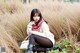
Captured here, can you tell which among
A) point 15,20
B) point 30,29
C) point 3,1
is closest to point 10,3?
point 3,1

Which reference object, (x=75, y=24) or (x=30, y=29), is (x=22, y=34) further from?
(x=75, y=24)

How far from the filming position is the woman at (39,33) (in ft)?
17.1

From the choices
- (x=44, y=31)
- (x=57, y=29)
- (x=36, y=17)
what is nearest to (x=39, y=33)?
(x=44, y=31)

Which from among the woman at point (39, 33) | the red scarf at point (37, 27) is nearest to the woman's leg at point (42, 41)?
the woman at point (39, 33)

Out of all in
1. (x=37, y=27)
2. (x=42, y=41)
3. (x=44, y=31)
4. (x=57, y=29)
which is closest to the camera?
(x=42, y=41)

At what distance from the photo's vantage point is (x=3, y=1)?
10.4m

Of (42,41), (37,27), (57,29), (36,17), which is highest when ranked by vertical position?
(36,17)

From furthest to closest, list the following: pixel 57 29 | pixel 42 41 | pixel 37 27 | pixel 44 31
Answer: pixel 57 29 < pixel 37 27 < pixel 44 31 < pixel 42 41

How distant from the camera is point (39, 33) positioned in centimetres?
533

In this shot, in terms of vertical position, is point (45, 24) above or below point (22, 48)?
above

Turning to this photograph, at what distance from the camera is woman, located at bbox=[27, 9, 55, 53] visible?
17.1 feet

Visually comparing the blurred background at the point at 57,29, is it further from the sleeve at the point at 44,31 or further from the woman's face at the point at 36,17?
the woman's face at the point at 36,17

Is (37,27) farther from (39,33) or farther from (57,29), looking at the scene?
(57,29)

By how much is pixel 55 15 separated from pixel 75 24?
0.59m
